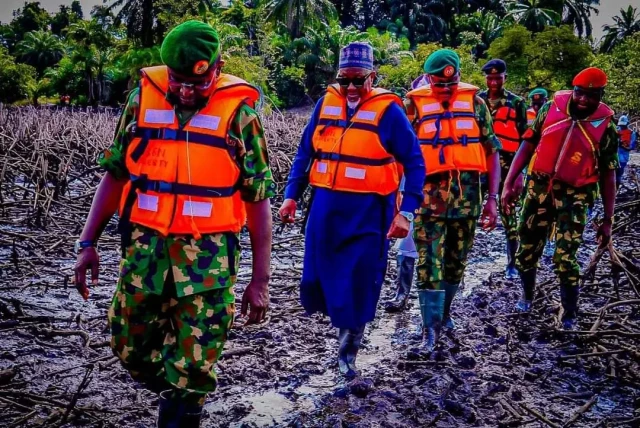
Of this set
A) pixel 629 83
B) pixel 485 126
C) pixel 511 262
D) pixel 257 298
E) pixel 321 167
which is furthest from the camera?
pixel 629 83

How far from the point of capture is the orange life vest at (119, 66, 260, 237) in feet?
7.78

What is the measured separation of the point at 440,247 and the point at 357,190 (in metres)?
1.00

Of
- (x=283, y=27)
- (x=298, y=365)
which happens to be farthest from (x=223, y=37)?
(x=298, y=365)

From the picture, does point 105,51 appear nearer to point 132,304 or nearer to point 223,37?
point 223,37

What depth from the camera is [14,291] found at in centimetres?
548

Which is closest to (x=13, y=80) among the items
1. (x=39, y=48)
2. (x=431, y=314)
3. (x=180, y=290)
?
(x=39, y=48)

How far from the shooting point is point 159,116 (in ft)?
7.92

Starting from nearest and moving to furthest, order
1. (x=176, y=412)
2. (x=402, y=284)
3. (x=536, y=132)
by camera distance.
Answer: (x=176, y=412) < (x=536, y=132) < (x=402, y=284)

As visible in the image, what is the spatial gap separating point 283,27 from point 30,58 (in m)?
27.3

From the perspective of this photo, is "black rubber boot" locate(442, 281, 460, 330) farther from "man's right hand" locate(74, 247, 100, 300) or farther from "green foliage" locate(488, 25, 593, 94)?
"green foliage" locate(488, 25, 593, 94)

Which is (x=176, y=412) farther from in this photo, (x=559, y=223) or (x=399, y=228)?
(x=559, y=223)

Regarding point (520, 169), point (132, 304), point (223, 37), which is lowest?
point (132, 304)

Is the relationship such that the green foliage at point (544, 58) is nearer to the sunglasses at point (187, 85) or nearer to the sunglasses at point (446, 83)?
the sunglasses at point (446, 83)

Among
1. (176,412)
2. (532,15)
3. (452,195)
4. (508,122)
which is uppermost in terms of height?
(532,15)
